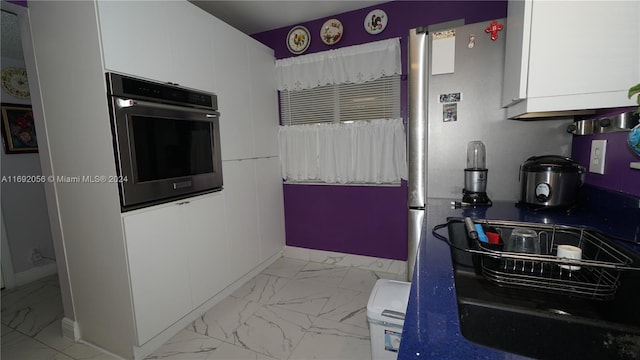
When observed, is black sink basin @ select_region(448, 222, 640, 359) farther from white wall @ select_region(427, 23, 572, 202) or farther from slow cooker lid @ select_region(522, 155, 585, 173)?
white wall @ select_region(427, 23, 572, 202)

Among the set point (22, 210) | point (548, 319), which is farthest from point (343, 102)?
point (22, 210)

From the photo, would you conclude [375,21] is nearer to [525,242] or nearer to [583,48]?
[583,48]

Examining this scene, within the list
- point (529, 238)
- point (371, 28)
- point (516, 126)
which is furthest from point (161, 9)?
point (529, 238)

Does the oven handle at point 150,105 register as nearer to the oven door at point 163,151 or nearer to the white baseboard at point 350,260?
the oven door at point 163,151

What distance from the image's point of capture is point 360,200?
2.69m

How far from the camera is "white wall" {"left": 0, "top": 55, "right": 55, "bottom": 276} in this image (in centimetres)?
258

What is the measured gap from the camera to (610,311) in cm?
69

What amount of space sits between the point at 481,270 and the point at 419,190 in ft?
2.72

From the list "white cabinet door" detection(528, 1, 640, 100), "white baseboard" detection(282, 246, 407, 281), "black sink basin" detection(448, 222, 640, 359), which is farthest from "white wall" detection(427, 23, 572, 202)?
"white baseboard" detection(282, 246, 407, 281)

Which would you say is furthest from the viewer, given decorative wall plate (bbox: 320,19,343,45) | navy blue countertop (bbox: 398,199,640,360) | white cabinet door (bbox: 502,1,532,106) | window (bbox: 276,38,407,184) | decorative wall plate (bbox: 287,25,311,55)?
decorative wall plate (bbox: 287,25,311,55)

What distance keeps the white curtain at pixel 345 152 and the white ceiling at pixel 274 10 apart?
101 cm

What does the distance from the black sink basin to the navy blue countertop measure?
0.21 feet

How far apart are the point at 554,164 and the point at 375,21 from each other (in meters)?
1.89

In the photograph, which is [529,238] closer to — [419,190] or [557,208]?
[557,208]
